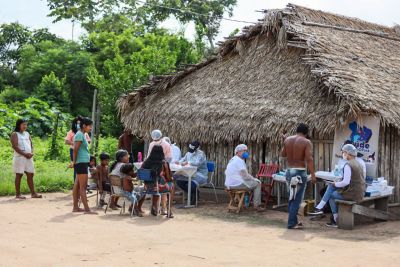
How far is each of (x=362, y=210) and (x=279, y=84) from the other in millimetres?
4008

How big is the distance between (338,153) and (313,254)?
15.5 ft

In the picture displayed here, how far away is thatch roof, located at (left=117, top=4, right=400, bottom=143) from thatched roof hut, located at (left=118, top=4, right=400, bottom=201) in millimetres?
24

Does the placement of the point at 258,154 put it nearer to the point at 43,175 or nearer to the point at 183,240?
the point at 183,240

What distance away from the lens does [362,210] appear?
1075cm

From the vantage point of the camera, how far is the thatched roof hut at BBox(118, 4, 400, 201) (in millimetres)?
12227

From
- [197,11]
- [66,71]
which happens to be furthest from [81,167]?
[197,11]

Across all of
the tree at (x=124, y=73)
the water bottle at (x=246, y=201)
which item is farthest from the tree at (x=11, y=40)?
the water bottle at (x=246, y=201)

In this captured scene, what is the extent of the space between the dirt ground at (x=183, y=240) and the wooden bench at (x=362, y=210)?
227 mm

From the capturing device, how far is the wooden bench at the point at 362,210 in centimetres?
1041

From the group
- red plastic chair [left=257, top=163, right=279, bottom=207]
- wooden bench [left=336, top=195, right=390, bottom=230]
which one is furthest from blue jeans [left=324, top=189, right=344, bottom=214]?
red plastic chair [left=257, top=163, right=279, bottom=207]

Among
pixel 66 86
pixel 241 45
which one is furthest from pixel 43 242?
pixel 66 86

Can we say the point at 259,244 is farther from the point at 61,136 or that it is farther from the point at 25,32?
the point at 25,32

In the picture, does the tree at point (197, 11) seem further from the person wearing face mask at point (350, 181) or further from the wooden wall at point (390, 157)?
the person wearing face mask at point (350, 181)

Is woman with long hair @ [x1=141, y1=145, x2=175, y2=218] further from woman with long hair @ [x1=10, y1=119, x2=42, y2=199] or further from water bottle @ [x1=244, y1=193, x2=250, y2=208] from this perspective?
woman with long hair @ [x1=10, y1=119, x2=42, y2=199]
